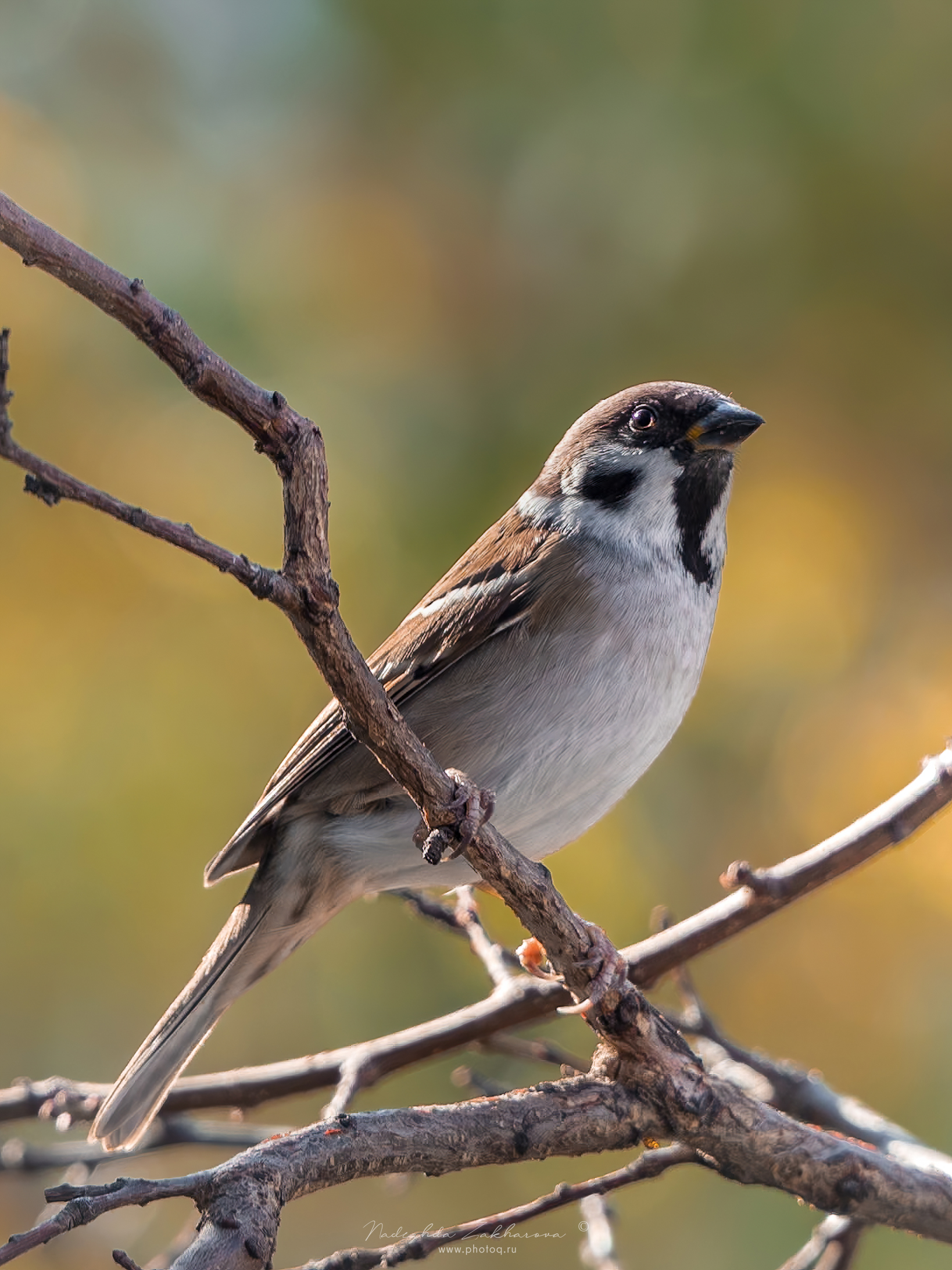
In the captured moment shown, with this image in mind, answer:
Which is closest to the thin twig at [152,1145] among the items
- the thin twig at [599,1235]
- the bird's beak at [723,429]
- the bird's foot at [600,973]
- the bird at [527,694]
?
the bird at [527,694]

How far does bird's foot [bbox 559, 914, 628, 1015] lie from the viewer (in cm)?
216

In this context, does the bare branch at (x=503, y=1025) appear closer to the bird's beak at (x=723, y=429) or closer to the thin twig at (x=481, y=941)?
the thin twig at (x=481, y=941)

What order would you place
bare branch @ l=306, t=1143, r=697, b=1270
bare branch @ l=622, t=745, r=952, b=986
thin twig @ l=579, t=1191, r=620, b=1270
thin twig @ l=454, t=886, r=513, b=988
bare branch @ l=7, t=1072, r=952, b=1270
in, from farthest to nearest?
thin twig @ l=454, t=886, r=513, b=988, thin twig @ l=579, t=1191, r=620, b=1270, bare branch @ l=622, t=745, r=952, b=986, bare branch @ l=306, t=1143, r=697, b=1270, bare branch @ l=7, t=1072, r=952, b=1270

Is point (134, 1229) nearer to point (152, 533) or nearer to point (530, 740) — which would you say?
point (530, 740)

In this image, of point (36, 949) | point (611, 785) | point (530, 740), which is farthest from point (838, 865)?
point (36, 949)

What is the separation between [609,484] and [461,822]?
136 centimetres

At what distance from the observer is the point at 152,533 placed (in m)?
1.37

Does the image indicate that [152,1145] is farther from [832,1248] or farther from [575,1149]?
[832,1248]

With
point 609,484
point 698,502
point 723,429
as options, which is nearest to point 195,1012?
point 609,484

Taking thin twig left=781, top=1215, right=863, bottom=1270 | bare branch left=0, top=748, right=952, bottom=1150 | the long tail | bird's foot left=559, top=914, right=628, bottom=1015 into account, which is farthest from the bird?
thin twig left=781, top=1215, right=863, bottom=1270

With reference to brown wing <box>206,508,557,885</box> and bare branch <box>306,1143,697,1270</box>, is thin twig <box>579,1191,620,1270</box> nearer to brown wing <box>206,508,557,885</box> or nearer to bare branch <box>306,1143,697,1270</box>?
bare branch <box>306,1143,697,1270</box>

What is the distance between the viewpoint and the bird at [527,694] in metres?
2.68

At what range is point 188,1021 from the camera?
2865 mm

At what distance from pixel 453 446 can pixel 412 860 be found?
206 cm
